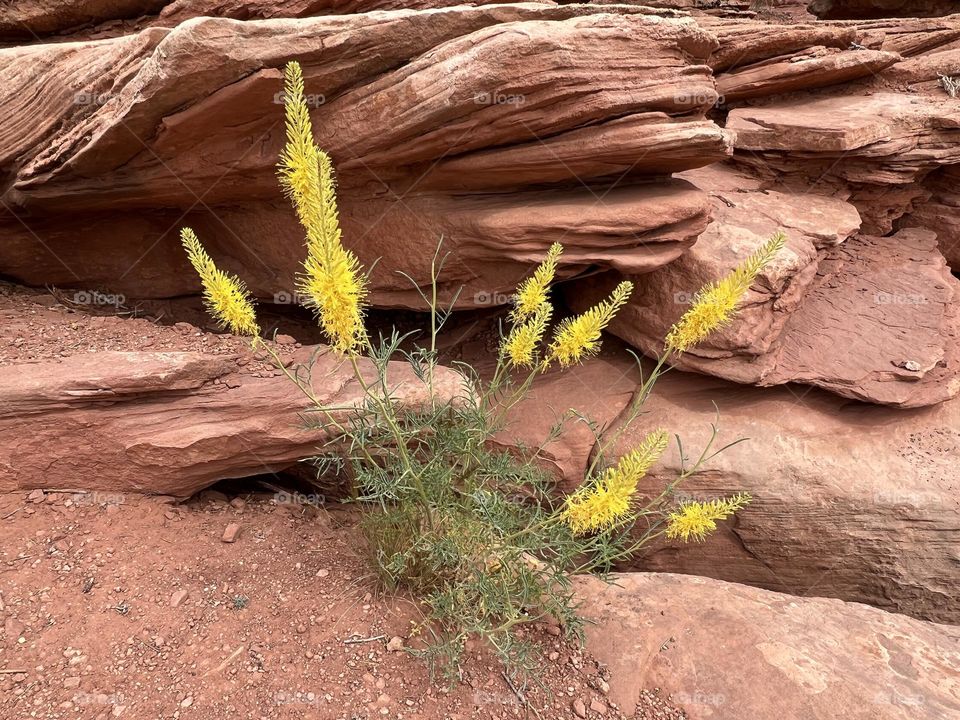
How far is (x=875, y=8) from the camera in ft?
28.0

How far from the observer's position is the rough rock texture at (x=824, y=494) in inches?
187

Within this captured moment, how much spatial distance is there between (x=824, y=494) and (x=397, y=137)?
405cm

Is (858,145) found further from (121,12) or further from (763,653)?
(121,12)

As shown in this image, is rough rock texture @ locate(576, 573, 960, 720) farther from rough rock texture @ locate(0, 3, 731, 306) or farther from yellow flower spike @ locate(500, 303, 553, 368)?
rough rock texture @ locate(0, 3, 731, 306)

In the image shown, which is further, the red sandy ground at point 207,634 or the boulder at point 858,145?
the boulder at point 858,145

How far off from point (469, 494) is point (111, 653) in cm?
174

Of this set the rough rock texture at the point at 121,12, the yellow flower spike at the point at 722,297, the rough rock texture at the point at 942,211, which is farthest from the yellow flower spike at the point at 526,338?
the rough rock texture at the point at 942,211

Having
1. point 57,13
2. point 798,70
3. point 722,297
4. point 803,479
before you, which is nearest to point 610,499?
point 722,297

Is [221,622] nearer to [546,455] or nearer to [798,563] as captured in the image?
[546,455]

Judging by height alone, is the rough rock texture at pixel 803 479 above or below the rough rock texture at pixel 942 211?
below

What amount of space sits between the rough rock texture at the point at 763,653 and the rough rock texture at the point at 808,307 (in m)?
1.86

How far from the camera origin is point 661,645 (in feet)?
10.8

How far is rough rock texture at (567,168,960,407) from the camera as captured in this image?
4902 mm

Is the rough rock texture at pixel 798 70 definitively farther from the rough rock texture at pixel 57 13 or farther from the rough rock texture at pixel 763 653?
the rough rock texture at pixel 57 13
